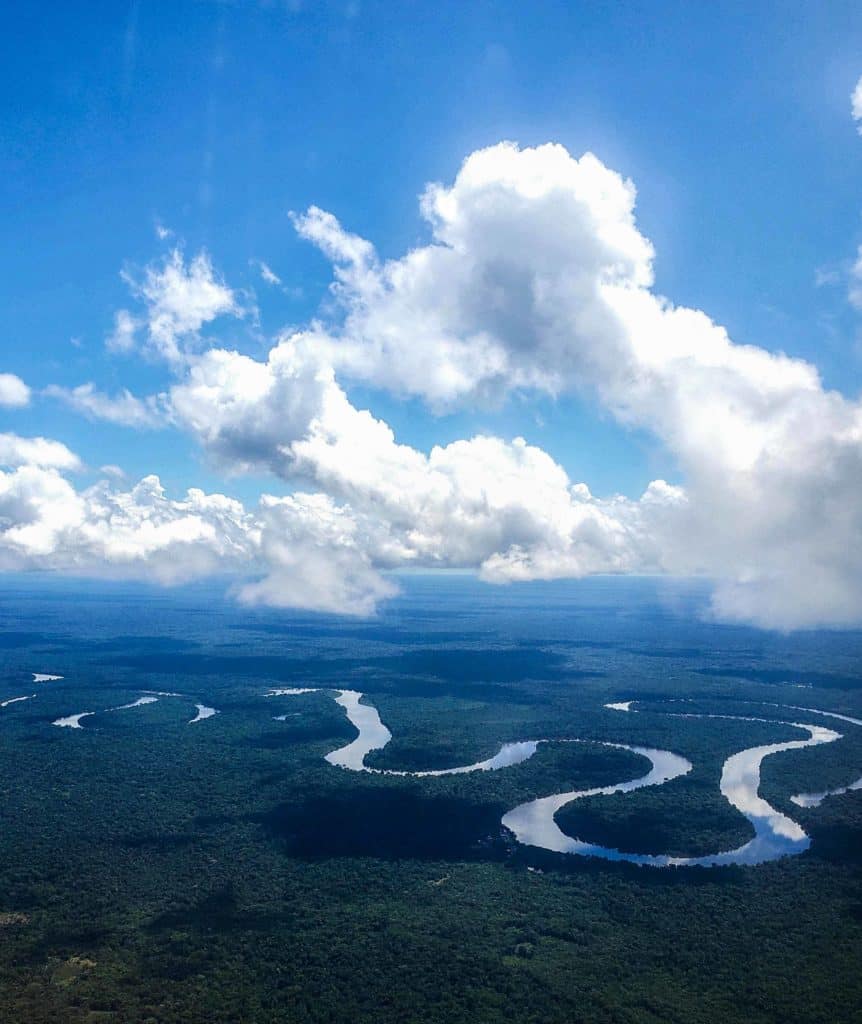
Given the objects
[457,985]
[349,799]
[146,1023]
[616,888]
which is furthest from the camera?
[349,799]

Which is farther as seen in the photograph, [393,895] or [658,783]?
[658,783]

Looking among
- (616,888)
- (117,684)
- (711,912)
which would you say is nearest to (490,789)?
(616,888)

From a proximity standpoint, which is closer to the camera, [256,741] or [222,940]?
[222,940]

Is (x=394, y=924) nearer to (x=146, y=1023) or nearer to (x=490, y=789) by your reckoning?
(x=146, y=1023)

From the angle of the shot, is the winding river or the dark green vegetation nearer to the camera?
the dark green vegetation

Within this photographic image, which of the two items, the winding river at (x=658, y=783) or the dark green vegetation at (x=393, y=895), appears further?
the winding river at (x=658, y=783)

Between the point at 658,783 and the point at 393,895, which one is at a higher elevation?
the point at 658,783

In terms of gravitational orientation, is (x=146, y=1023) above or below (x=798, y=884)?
below

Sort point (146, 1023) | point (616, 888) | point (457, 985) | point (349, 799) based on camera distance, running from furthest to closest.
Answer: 1. point (349, 799)
2. point (616, 888)
3. point (457, 985)
4. point (146, 1023)
